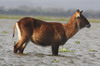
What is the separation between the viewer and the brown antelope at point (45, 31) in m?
21.6

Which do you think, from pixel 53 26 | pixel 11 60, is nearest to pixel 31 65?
pixel 11 60

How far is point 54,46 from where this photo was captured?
22109 mm

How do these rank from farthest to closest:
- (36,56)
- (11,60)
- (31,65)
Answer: (36,56), (11,60), (31,65)

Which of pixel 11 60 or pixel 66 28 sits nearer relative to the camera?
pixel 11 60

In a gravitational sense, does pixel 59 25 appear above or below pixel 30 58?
above

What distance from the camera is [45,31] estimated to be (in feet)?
72.0

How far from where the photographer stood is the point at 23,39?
70.8 feet

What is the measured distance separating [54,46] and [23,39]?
75.5 inches

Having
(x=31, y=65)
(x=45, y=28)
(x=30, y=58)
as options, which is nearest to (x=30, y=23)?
(x=45, y=28)

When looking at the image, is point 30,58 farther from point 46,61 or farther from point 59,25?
point 59,25

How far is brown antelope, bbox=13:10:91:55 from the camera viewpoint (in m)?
21.6

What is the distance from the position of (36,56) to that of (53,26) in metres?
2.21

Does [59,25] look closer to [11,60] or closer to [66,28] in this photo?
[66,28]

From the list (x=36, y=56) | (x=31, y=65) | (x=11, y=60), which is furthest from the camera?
(x=36, y=56)
